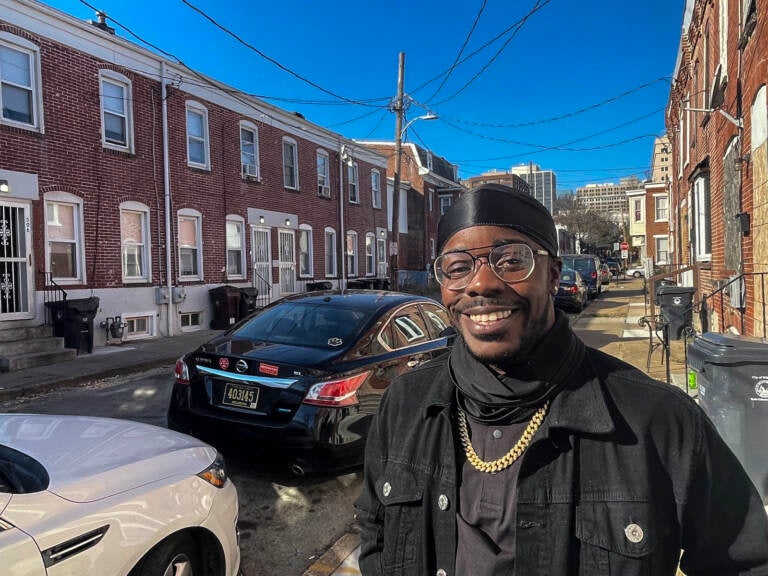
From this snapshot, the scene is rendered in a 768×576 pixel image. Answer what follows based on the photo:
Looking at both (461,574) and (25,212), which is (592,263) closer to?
(25,212)

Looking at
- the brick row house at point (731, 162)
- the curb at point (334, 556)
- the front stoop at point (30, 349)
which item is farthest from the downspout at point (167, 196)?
the brick row house at point (731, 162)

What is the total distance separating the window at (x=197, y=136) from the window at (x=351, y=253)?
8551 millimetres

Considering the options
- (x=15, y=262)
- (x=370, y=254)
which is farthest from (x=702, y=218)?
(x=370, y=254)

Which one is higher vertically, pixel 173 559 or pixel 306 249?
pixel 306 249

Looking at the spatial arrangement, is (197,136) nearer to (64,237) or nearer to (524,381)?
(64,237)

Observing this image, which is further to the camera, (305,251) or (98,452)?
(305,251)

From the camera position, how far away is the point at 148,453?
8.82ft

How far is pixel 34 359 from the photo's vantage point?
923 centimetres

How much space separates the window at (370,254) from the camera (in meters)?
24.1

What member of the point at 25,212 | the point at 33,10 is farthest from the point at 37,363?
the point at 33,10

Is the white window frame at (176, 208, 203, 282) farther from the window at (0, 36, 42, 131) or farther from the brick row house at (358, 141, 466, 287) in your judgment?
the brick row house at (358, 141, 466, 287)

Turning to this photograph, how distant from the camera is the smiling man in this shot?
46.7 inches

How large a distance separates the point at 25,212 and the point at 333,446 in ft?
30.9

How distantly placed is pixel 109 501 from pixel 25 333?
30.6ft
